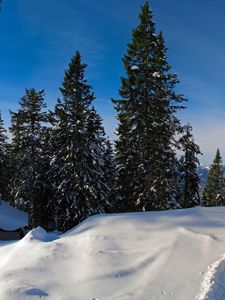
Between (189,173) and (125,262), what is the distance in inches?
1145

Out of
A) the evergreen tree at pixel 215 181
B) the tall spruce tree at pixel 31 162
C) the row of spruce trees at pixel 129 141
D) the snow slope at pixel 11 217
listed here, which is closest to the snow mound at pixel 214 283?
the row of spruce trees at pixel 129 141

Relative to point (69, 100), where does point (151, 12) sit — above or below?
above

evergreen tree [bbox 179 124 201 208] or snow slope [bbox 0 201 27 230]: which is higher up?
evergreen tree [bbox 179 124 201 208]

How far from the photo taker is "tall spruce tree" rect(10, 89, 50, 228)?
3009 cm

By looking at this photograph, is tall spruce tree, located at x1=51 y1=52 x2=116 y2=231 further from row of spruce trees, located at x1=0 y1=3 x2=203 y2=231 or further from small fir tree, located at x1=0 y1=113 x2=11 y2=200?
small fir tree, located at x1=0 y1=113 x2=11 y2=200

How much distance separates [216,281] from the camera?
7324 mm

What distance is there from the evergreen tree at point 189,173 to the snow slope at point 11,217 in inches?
709

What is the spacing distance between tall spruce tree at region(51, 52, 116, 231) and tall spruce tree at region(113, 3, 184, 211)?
2.91 metres

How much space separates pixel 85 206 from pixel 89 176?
2117 millimetres

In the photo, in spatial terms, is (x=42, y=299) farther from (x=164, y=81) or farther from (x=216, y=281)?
(x=164, y=81)

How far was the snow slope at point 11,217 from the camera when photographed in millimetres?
34469

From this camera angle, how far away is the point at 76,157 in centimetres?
2389

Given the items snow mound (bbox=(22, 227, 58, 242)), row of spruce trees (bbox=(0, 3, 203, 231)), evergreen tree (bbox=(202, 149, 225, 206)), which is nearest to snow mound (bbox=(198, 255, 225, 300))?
snow mound (bbox=(22, 227, 58, 242))

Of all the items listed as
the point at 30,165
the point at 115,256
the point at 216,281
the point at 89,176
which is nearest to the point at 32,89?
the point at 30,165
